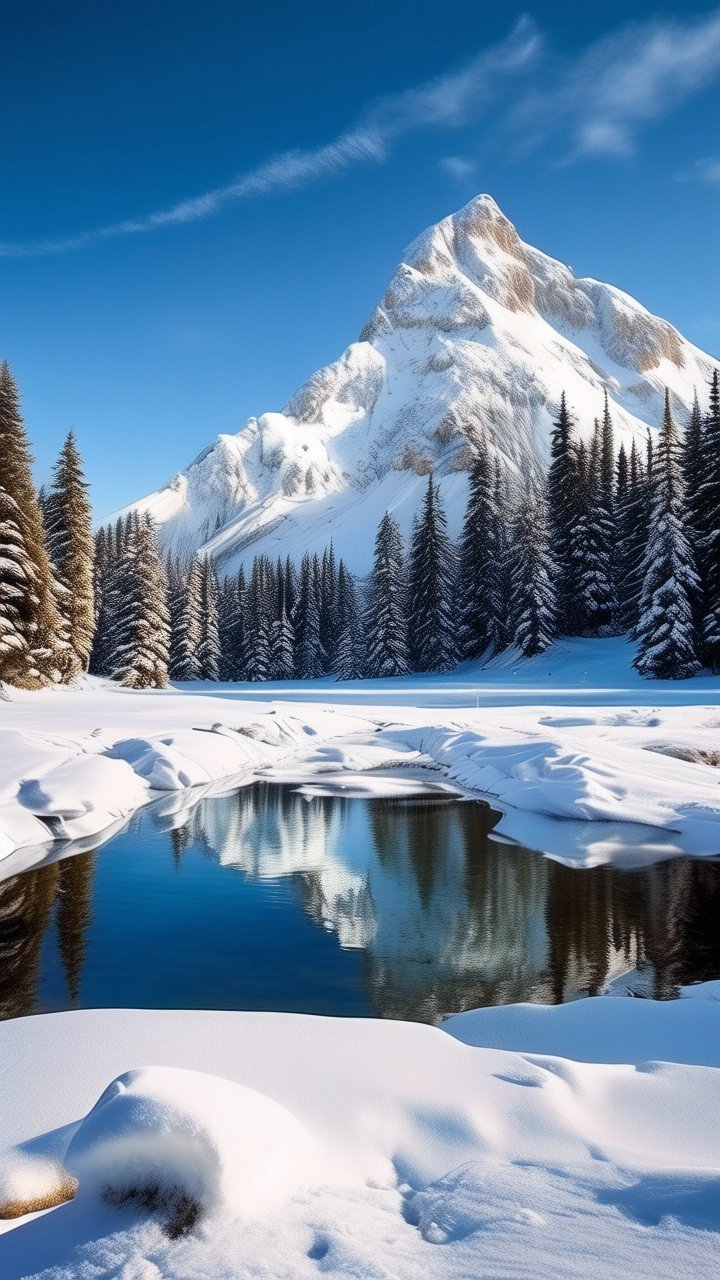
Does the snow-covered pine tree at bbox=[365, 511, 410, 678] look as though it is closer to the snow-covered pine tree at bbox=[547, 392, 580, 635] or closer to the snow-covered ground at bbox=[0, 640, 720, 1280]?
the snow-covered pine tree at bbox=[547, 392, 580, 635]

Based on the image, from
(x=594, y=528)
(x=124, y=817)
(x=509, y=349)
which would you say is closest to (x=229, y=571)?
(x=509, y=349)

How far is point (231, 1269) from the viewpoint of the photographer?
7.09 ft

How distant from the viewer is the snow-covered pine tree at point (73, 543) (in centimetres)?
3606

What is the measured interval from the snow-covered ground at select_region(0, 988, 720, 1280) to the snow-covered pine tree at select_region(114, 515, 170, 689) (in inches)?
1503

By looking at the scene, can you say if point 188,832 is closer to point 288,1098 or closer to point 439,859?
point 439,859

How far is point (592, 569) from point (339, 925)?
39.8 meters

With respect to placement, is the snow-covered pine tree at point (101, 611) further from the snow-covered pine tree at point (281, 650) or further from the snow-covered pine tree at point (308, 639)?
the snow-covered pine tree at point (308, 639)

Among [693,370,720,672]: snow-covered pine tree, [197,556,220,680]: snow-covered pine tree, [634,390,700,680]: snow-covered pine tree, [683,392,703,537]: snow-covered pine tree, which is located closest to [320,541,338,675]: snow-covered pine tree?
[197,556,220,680]: snow-covered pine tree

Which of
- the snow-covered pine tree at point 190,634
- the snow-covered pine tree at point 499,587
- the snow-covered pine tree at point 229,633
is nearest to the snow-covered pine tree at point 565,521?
the snow-covered pine tree at point 499,587

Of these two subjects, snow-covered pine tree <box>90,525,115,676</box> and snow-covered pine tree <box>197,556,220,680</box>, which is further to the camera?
snow-covered pine tree <box>197,556,220,680</box>

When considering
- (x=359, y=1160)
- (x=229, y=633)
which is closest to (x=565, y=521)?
(x=229, y=633)

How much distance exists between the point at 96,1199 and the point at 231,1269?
577 millimetres

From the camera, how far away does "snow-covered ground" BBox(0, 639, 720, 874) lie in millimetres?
10281

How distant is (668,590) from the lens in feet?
105
